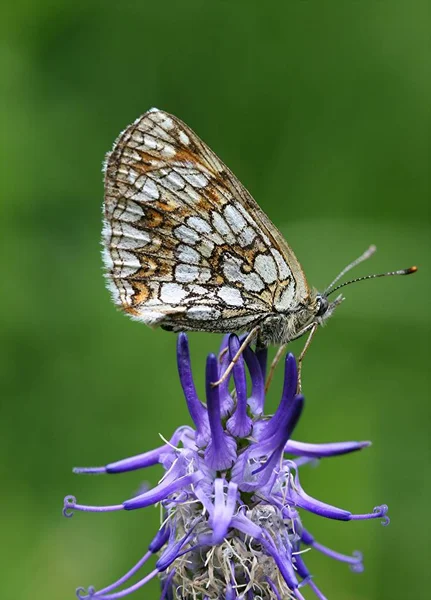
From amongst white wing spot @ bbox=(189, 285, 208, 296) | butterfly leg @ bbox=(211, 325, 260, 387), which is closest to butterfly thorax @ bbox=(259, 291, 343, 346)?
butterfly leg @ bbox=(211, 325, 260, 387)

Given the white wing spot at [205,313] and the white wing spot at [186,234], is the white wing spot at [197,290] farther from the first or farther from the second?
the white wing spot at [186,234]

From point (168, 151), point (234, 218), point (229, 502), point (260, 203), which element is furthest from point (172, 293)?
point (260, 203)

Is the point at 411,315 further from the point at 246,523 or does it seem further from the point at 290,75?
the point at 246,523

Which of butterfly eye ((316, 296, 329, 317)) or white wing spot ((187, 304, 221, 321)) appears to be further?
butterfly eye ((316, 296, 329, 317))

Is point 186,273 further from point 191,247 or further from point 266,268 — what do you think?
point 266,268

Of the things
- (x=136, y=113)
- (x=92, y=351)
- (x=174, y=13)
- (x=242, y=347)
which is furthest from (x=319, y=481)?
(x=174, y=13)

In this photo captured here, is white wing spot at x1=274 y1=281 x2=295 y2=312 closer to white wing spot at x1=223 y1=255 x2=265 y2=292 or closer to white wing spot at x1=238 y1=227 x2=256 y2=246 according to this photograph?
white wing spot at x1=223 y1=255 x2=265 y2=292

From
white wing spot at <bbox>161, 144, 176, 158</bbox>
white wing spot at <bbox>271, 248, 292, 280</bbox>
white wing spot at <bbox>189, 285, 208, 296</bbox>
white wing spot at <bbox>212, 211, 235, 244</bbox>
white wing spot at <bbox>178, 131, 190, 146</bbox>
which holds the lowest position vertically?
white wing spot at <bbox>189, 285, 208, 296</bbox>
